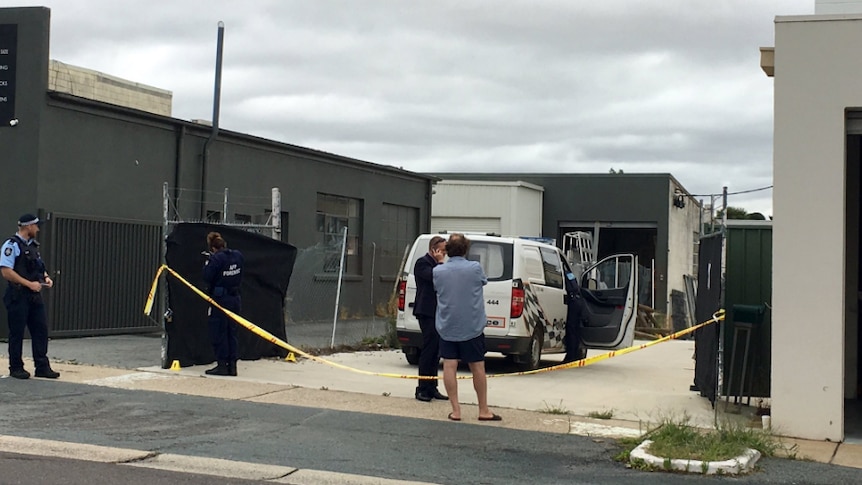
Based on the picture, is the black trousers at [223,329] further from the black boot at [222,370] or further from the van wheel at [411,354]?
the van wheel at [411,354]

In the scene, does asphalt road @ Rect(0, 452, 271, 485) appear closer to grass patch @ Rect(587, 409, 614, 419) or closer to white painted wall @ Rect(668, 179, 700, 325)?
grass patch @ Rect(587, 409, 614, 419)

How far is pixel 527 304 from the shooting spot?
44.4 feet

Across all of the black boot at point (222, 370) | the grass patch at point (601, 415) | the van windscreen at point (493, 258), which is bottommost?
the grass patch at point (601, 415)

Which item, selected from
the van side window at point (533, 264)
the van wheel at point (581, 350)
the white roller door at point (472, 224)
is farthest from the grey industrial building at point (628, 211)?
the van side window at point (533, 264)

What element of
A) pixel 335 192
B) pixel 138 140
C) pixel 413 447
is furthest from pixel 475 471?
pixel 335 192

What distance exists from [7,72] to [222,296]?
672cm

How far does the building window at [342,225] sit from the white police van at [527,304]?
9.48m

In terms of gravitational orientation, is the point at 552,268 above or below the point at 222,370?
above

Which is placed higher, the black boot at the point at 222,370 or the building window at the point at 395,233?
the building window at the point at 395,233

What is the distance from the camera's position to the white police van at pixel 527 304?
13.4 metres

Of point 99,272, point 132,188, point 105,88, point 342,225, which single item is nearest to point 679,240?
point 342,225

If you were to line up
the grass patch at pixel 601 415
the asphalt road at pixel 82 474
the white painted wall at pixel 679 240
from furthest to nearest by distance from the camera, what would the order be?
the white painted wall at pixel 679 240 < the grass patch at pixel 601 415 < the asphalt road at pixel 82 474

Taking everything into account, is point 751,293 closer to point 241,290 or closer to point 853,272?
point 853,272

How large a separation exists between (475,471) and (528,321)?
626 centimetres
